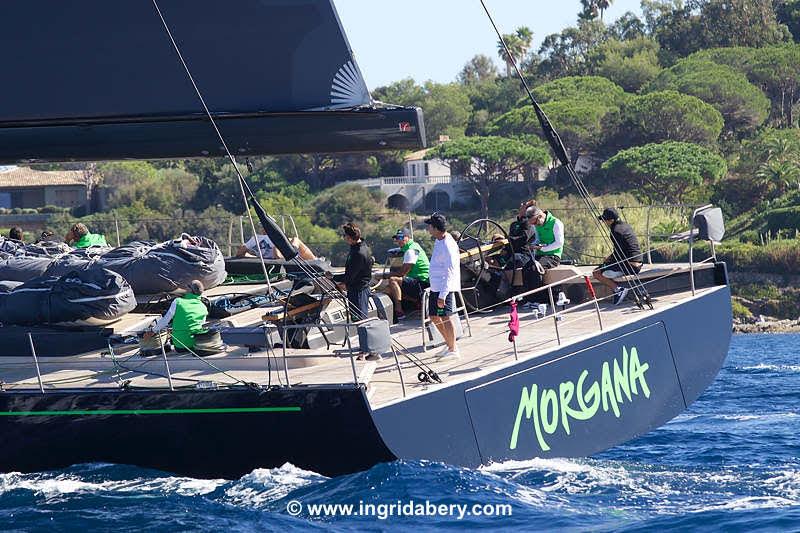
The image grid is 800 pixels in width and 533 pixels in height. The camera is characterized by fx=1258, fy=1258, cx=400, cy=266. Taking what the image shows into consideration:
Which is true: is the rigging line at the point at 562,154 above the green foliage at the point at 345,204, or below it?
below

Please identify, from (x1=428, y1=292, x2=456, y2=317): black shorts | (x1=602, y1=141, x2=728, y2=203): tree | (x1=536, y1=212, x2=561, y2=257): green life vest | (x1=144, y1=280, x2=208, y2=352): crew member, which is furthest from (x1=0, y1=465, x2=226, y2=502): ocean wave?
(x1=602, y1=141, x2=728, y2=203): tree

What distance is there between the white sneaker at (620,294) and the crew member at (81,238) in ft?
17.9

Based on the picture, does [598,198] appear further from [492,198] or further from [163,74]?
[163,74]

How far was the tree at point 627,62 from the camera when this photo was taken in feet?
216

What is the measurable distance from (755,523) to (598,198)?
134ft

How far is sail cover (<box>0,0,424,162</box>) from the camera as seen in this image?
1066cm

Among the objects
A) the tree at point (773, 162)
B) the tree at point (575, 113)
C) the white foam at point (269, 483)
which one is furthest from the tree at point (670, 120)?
the white foam at point (269, 483)

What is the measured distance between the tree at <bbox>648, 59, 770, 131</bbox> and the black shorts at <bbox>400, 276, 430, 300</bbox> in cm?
4794

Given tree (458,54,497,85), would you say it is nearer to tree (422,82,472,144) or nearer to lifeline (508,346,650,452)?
tree (422,82,472,144)

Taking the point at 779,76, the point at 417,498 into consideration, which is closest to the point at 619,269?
the point at 417,498

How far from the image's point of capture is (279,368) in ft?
29.6

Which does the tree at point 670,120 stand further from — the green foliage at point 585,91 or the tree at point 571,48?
the tree at point 571,48

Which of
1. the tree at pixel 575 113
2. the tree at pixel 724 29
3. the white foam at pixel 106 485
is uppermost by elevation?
the tree at pixel 724 29

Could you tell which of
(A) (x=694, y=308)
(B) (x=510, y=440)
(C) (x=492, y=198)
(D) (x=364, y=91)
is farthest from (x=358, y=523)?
(C) (x=492, y=198)
